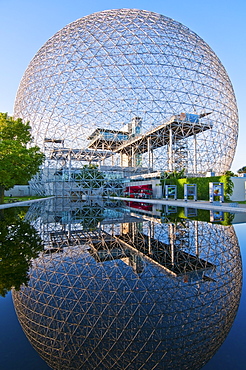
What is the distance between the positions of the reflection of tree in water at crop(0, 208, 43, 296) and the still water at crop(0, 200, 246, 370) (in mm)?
24

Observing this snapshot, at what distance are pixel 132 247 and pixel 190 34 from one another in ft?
136

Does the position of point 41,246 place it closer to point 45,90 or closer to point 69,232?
point 69,232

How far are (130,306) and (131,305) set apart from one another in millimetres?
28

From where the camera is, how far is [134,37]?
3225 centimetres

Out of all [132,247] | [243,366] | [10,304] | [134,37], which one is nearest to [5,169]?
[132,247]

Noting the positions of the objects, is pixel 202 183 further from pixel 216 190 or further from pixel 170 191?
pixel 170 191

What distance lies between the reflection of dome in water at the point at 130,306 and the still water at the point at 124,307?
14 mm

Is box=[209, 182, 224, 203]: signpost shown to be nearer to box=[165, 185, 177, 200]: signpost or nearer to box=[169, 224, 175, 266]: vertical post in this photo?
box=[165, 185, 177, 200]: signpost

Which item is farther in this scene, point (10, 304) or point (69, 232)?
point (69, 232)

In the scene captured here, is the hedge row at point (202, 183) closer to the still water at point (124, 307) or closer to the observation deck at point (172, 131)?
the observation deck at point (172, 131)

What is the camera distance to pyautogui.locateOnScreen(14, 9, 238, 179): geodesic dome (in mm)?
32000

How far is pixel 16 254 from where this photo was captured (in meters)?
6.09

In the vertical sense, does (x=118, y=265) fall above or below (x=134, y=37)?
below

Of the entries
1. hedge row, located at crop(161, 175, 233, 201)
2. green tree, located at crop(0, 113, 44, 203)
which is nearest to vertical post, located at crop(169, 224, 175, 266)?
hedge row, located at crop(161, 175, 233, 201)
